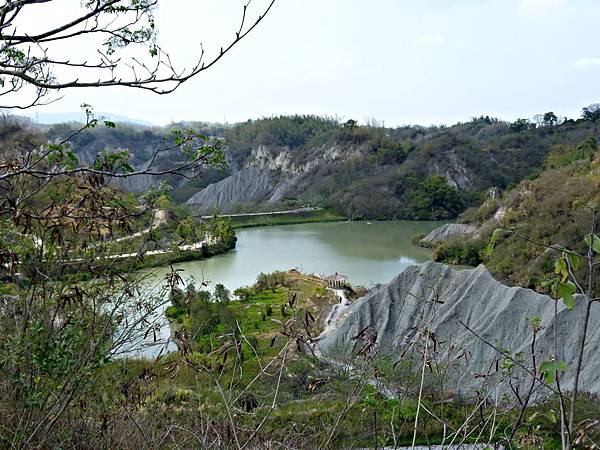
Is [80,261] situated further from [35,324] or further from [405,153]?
[405,153]

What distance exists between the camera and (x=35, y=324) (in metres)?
2.49

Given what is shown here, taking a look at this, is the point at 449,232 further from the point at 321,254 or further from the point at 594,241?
the point at 594,241

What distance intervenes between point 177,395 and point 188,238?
144 inches

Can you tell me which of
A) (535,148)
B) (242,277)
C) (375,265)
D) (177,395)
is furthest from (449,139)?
(177,395)

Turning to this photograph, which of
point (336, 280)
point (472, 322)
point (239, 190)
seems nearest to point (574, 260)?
point (472, 322)

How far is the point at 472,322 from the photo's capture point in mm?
9008

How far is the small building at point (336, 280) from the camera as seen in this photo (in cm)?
1524

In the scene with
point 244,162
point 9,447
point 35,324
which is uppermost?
point 244,162

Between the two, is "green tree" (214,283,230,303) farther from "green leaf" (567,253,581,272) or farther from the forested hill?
the forested hill

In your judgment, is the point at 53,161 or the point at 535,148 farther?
the point at 535,148

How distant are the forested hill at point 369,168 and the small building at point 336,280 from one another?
17545 mm

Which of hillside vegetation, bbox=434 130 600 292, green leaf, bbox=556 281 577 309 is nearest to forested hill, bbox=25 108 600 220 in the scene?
hillside vegetation, bbox=434 130 600 292

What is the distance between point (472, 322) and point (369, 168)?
3468 cm

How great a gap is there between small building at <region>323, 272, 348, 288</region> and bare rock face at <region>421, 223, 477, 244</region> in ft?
28.3
